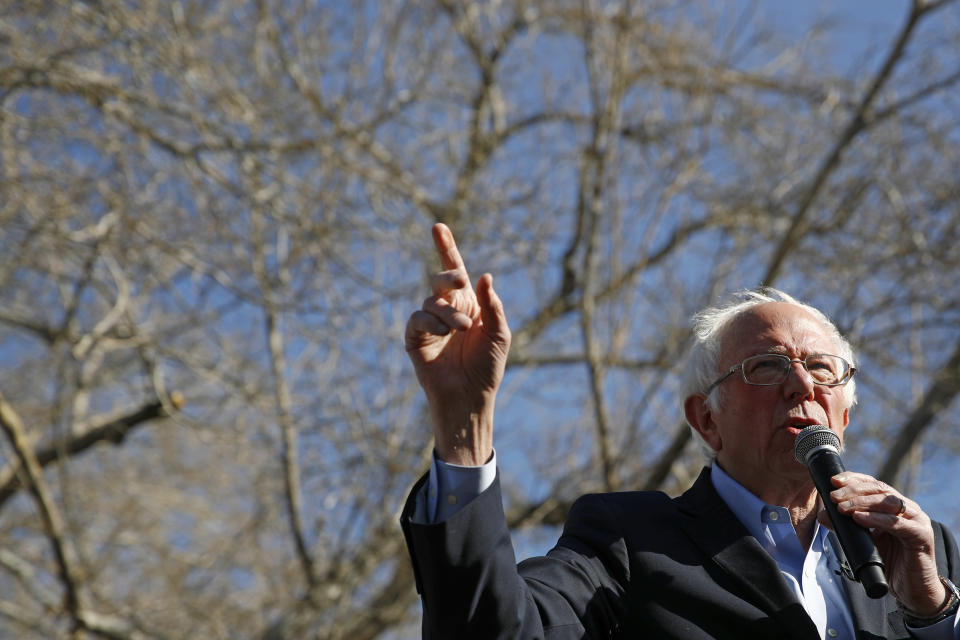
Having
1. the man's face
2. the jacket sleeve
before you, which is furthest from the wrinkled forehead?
the jacket sleeve

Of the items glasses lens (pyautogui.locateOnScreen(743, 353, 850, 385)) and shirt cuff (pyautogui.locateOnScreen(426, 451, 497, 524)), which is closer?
shirt cuff (pyautogui.locateOnScreen(426, 451, 497, 524))

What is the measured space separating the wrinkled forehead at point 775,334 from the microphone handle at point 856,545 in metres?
0.59

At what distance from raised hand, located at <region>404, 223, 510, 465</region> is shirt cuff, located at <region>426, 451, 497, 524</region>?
0.08 ft

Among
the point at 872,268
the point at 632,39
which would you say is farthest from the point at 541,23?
the point at 872,268

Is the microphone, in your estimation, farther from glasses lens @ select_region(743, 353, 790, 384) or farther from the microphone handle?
glasses lens @ select_region(743, 353, 790, 384)

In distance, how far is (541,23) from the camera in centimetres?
1034

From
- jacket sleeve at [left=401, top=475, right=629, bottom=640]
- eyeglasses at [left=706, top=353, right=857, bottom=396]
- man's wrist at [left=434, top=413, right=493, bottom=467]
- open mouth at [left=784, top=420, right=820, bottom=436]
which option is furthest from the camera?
eyeglasses at [left=706, top=353, right=857, bottom=396]

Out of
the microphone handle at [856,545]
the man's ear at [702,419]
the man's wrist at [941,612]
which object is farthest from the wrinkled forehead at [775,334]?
the man's wrist at [941,612]

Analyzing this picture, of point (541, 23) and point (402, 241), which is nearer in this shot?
point (402, 241)

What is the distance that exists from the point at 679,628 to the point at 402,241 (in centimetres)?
633

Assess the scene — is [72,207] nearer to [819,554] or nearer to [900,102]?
[900,102]

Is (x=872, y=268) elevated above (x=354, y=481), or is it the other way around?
(x=872, y=268)

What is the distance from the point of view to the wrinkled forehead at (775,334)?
10.3 ft

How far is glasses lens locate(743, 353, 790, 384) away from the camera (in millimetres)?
3092
